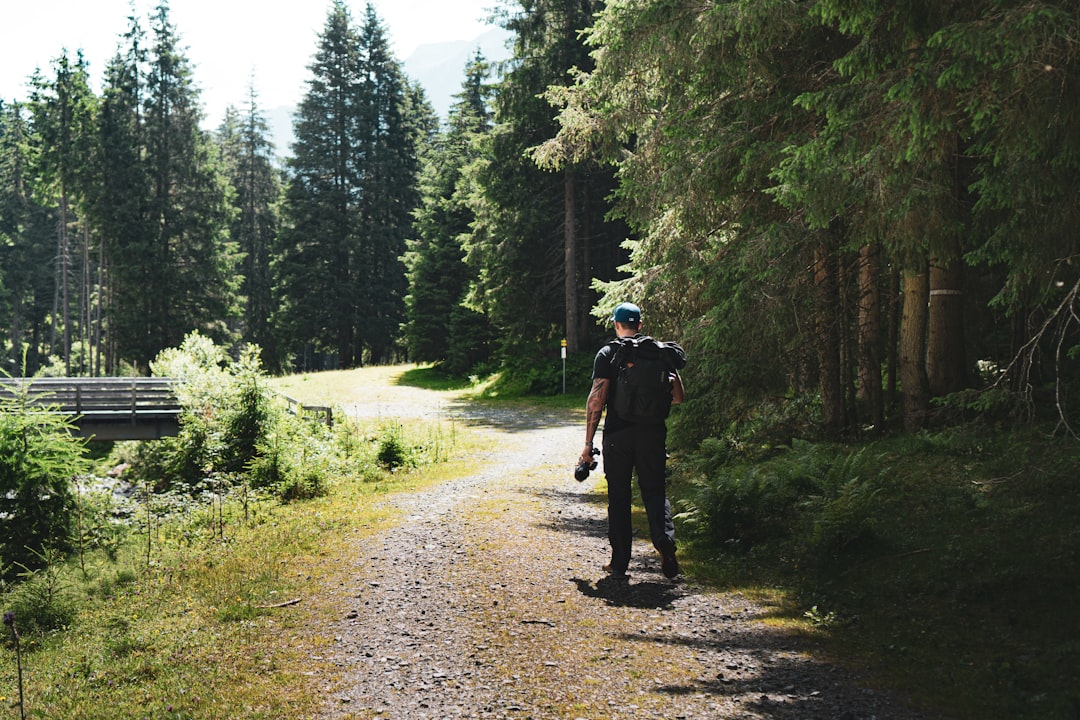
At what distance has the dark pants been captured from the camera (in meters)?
5.89

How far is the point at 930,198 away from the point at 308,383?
1179 inches

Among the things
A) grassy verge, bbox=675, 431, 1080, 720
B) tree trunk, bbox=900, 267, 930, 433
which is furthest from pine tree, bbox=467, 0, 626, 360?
grassy verge, bbox=675, 431, 1080, 720

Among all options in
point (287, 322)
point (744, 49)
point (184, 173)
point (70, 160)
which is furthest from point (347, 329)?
point (744, 49)

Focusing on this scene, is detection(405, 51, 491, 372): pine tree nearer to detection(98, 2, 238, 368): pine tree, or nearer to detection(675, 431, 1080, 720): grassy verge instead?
detection(98, 2, 238, 368): pine tree

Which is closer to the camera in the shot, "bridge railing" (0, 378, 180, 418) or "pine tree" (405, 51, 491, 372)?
"bridge railing" (0, 378, 180, 418)

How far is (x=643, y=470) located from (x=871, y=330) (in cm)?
530

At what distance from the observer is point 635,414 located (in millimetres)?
5812

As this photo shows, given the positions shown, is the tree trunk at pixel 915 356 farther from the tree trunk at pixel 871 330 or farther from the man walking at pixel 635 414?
the man walking at pixel 635 414

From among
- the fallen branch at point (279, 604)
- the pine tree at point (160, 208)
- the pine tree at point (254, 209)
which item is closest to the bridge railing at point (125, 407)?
the fallen branch at point (279, 604)

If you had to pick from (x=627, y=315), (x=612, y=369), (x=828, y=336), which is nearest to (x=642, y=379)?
(x=612, y=369)

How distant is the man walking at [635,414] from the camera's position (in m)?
5.81

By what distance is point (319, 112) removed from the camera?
48.8 m

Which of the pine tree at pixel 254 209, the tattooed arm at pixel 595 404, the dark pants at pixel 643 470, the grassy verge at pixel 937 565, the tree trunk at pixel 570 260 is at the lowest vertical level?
the grassy verge at pixel 937 565

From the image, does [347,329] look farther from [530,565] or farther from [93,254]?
[530,565]
